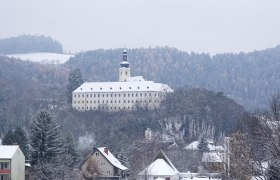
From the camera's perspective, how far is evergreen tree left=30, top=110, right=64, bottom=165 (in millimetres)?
45500

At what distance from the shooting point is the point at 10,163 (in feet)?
155

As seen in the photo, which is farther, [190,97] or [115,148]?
[190,97]

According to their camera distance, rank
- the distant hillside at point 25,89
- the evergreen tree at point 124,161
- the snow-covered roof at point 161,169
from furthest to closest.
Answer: the distant hillside at point 25,89 → the evergreen tree at point 124,161 → the snow-covered roof at point 161,169

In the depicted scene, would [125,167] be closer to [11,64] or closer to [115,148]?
[115,148]

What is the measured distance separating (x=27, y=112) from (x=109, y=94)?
1630cm

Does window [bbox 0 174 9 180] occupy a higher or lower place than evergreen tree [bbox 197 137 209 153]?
lower

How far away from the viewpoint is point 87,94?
122m

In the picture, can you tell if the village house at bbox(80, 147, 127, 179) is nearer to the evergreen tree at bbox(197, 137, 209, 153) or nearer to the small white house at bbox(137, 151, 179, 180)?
the small white house at bbox(137, 151, 179, 180)

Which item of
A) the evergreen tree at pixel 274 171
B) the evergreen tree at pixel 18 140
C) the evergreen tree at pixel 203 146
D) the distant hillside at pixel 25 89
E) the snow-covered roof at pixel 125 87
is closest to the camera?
the evergreen tree at pixel 274 171

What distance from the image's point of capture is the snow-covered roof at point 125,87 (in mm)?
121688

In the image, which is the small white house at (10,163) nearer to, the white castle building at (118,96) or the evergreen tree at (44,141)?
the evergreen tree at (44,141)

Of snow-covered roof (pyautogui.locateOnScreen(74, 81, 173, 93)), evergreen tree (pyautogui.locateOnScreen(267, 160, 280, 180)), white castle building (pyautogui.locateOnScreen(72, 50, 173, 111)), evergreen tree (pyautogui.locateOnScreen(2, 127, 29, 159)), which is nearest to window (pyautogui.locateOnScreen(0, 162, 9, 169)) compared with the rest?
evergreen tree (pyautogui.locateOnScreen(2, 127, 29, 159))

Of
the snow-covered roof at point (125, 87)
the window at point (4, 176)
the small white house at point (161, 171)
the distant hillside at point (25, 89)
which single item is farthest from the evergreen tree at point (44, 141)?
the snow-covered roof at point (125, 87)

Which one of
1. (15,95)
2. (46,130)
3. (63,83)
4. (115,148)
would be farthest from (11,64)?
(46,130)
